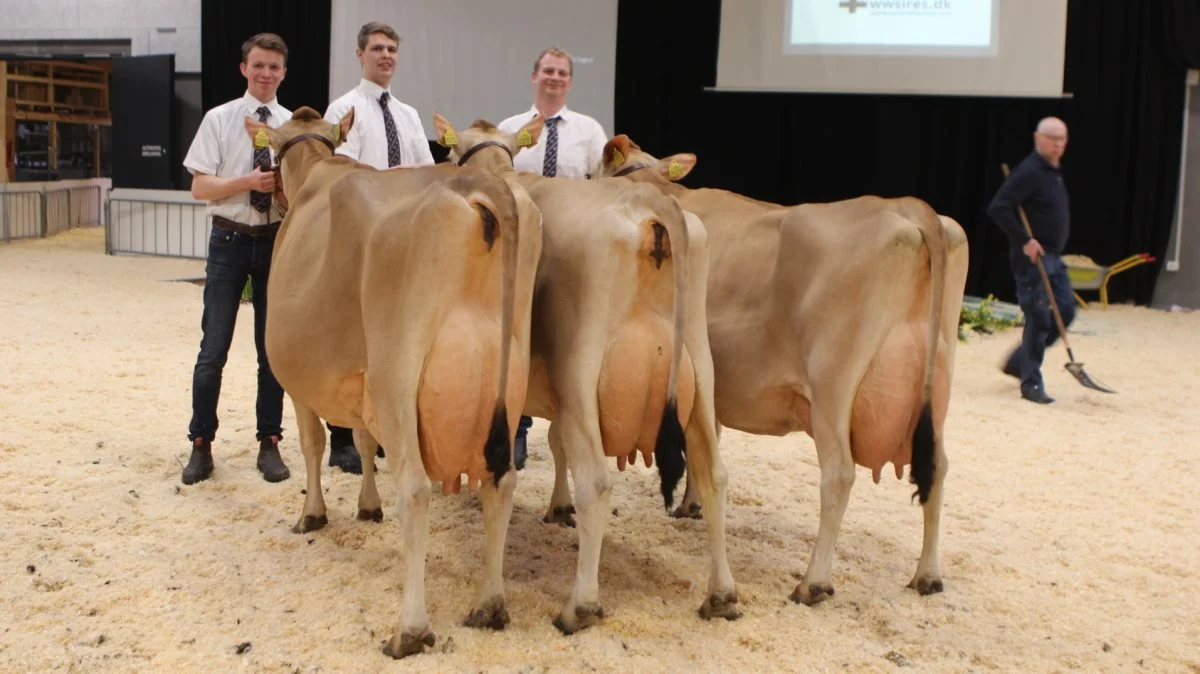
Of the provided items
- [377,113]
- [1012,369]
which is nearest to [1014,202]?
[1012,369]

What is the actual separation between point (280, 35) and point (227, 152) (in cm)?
904

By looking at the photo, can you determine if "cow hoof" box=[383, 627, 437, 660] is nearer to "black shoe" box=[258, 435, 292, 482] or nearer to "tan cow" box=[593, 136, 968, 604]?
"tan cow" box=[593, 136, 968, 604]

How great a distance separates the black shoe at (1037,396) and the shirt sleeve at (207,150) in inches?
203

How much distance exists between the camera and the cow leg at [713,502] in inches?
138

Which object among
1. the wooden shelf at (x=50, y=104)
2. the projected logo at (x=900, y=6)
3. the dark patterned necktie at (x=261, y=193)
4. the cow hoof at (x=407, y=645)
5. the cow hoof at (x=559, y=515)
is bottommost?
the cow hoof at (x=559, y=515)

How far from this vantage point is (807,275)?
375 cm

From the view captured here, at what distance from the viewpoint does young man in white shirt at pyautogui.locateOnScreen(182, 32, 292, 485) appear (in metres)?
4.62

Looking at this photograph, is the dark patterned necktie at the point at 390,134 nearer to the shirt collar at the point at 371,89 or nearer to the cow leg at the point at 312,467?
the shirt collar at the point at 371,89

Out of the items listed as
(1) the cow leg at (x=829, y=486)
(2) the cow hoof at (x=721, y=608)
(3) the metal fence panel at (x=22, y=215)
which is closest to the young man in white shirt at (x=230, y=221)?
(2) the cow hoof at (x=721, y=608)

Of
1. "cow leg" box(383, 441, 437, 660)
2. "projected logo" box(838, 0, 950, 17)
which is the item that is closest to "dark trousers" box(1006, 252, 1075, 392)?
"projected logo" box(838, 0, 950, 17)

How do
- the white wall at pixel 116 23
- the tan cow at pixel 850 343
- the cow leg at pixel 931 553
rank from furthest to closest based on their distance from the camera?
the white wall at pixel 116 23 → the cow leg at pixel 931 553 → the tan cow at pixel 850 343

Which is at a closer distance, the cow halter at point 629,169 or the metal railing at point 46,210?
the cow halter at point 629,169

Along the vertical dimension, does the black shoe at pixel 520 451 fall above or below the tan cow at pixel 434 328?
below

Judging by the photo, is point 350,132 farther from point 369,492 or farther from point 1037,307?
point 1037,307
